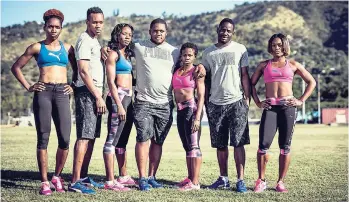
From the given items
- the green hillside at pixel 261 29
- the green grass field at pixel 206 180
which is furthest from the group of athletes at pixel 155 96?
the green hillside at pixel 261 29

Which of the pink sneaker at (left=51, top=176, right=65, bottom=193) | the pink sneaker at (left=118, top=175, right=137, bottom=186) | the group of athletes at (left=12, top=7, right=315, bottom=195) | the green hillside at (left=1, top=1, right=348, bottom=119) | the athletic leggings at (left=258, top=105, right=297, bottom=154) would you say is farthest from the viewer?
the green hillside at (left=1, top=1, right=348, bottom=119)

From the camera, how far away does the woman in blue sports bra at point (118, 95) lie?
6848mm

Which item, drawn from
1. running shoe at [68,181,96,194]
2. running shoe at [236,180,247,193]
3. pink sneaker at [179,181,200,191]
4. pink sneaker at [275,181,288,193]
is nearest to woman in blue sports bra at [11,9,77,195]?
running shoe at [68,181,96,194]

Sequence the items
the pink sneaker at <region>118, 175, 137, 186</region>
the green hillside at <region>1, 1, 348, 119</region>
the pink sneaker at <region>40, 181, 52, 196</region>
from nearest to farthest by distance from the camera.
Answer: the pink sneaker at <region>40, 181, 52, 196</region>
the pink sneaker at <region>118, 175, 137, 186</region>
the green hillside at <region>1, 1, 348, 119</region>

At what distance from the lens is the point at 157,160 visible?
7.35 metres

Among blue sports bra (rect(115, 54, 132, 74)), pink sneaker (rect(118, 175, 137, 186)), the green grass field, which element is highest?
blue sports bra (rect(115, 54, 132, 74))

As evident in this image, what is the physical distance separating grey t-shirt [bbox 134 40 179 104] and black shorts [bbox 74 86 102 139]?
0.73 metres

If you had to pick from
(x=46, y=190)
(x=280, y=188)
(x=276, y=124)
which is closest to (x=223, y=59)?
(x=276, y=124)

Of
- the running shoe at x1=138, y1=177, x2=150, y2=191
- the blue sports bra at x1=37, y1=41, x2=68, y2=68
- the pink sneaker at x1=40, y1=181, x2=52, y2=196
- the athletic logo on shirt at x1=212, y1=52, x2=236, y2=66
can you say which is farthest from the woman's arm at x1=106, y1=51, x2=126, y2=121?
the athletic logo on shirt at x1=212, y1=52, x2=236, y2=66

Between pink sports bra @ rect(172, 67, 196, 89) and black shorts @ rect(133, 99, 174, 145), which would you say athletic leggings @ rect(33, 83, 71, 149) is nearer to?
black shorts @ rect(133, 99, 174, 145)

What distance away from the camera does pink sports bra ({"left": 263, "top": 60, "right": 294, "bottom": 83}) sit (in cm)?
698

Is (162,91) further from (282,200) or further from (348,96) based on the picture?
(348,96)

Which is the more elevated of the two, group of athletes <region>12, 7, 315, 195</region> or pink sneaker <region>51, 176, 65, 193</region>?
group of athletes <region>12, 7, 315, 195</region>

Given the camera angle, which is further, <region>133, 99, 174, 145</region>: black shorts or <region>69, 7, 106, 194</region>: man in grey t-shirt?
<region>133, 99, 174, 145</region>: black shorts
